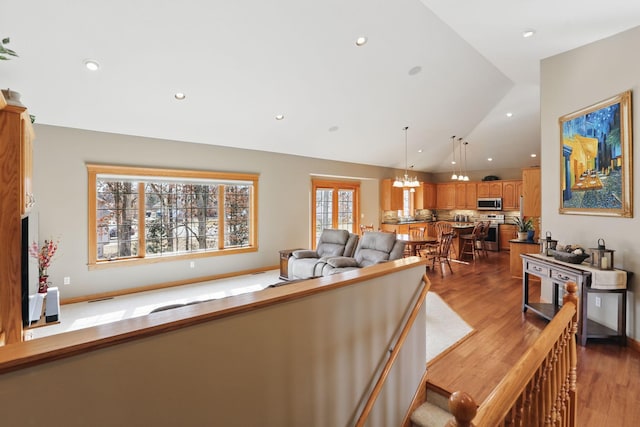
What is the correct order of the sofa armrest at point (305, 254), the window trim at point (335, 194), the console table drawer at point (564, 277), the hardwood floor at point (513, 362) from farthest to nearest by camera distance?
the window trim at point (335, 194) < the sofa armrest at point (305, 254) < the console table drawer at point (564, 277) < the hardwood floor at point (513, 362)

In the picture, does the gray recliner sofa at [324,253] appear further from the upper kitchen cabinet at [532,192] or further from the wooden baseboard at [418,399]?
the upper kitchen cabinet at [532,192]

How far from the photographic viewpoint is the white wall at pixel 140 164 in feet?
14.9

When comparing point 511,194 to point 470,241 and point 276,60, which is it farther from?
point 276,60

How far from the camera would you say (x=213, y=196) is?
6.14m

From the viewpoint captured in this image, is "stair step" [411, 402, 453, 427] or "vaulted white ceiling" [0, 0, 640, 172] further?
"vaulted white ceiling" [0, 0, 640, 172]

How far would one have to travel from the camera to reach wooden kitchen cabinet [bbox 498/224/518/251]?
31.1 ft

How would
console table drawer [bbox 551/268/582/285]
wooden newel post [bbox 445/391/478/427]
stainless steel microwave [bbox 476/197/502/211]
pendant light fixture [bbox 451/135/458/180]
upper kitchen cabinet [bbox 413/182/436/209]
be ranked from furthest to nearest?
upper kitchen cabinet [bbox 413/182/436/209]
stainless steel microwave [bbox 476/197/502/211]
pendant light fixture [bbox 451/135/458/180]
console table drawer [bbox 551/268/582/285]
wooden newel post [bbox 445/391/478/427]

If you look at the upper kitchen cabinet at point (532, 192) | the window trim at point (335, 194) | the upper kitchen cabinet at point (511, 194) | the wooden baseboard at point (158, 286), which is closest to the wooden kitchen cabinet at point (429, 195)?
the upper kitchen cabinet at point (511, 194)

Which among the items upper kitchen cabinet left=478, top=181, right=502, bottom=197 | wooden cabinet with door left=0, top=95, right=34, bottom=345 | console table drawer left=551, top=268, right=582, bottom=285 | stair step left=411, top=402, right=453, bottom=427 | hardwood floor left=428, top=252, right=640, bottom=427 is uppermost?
upper kitchen cabinet left=478, top=181, right=502, bottom=197

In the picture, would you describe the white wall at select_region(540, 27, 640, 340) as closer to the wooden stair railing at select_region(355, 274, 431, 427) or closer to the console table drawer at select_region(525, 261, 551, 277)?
the console table drawer at select_region(525, 261, 551, 277)

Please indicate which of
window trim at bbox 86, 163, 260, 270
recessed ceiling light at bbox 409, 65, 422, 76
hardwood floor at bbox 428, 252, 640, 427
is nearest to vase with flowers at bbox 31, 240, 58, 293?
window trim at bbox 86, 163, 260, 270

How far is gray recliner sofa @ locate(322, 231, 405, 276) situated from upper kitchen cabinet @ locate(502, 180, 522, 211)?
6.69 metres

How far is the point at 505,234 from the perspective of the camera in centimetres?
962

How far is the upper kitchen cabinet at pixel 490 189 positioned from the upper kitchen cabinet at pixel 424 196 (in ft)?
5.14
